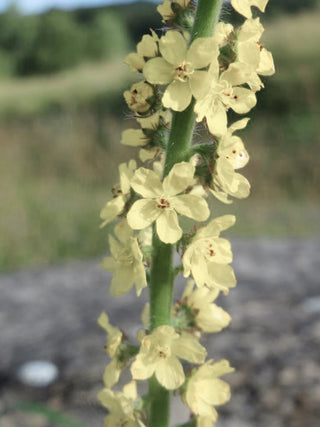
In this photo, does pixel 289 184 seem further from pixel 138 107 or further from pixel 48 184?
pixel 138 107

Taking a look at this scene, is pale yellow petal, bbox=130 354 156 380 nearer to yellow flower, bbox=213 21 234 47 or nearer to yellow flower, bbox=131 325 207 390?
yellow flower, bbox=131 325 207 390

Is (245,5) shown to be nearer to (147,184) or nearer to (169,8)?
(169,8)

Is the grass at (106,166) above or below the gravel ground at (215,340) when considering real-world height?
above

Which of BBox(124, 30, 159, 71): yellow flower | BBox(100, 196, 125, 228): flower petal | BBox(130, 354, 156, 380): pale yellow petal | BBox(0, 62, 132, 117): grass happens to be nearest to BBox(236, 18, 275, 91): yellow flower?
BBox(124, 30, 159, 71): yellow flower

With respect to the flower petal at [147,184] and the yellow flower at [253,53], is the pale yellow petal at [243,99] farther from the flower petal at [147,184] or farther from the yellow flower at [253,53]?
the flower petal at [147,184]

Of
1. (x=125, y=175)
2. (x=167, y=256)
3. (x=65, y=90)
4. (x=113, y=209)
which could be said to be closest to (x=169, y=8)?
(x=125, y=175)

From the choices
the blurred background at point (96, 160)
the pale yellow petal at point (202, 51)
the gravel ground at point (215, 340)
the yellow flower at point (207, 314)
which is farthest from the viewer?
the blurred background at point (96, 160)

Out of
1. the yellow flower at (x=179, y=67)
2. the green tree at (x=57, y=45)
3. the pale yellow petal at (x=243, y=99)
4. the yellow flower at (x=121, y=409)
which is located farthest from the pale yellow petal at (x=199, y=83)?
the green tree at (x=57, y=45)

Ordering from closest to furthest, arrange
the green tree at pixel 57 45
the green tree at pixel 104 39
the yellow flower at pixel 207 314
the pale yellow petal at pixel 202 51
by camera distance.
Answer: the pale yellow petal at pixel 202 51
the yellow flower at pixel 207 314
the green tree at pixel 57 45
the green tree at pixel 104 39

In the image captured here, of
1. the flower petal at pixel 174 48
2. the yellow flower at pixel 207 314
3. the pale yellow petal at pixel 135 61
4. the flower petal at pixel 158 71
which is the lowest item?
the yellow flower at pixel 207 314
